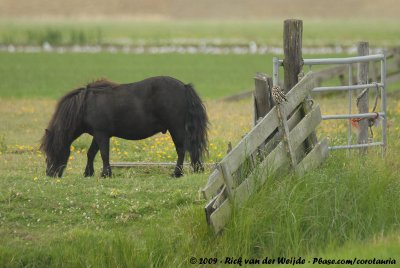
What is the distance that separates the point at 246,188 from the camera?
1035 centimetres

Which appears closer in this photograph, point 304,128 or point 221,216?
point 221,216

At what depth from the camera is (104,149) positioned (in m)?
13.8

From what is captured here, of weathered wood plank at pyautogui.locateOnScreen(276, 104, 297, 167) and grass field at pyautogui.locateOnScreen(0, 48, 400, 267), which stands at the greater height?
weathered wood plank at pyautogui.locateOnScreen(276, 104, 297, 167)

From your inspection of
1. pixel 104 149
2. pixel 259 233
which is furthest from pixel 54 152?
pixel 259 233

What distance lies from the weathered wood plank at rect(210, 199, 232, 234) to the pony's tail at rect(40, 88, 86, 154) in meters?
4.24

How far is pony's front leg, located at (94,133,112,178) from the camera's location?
1358 cm

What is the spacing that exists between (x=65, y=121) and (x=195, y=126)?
6.21 feet

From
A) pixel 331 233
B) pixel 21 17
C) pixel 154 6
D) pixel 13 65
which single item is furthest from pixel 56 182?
pixel 154 6

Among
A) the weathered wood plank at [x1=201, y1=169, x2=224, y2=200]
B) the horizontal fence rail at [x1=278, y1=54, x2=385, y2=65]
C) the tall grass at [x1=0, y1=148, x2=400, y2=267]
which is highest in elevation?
the horizontal fence rail at [x1=278, y1=54, x2=385, y2=65]

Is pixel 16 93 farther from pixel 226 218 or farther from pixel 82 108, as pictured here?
pixel 226 218

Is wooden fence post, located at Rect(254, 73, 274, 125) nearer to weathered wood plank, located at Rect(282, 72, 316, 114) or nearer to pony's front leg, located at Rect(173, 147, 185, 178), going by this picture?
weathered wood plank, located at Rect(282, 72, 316, 114)

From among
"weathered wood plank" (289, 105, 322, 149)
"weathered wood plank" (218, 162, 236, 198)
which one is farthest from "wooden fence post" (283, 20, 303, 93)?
Answer: "weathered wood plank" (218, 162, 236, 198)

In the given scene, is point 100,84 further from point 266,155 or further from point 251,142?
point 251,142

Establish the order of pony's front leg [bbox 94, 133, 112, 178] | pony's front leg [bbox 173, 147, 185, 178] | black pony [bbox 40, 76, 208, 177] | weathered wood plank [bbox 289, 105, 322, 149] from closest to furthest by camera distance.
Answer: weathered wood plank [bbox 289, 105, 322, 149] < pony's front leg [bbox 173, 147, 185, 178] < pony's front leg [bbox 94, 133, 112, 178] < black pony [bbox 40, 76, 208, 177]
